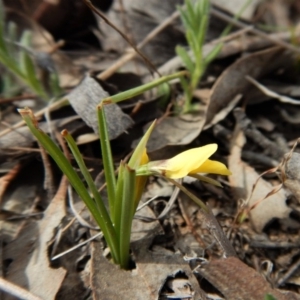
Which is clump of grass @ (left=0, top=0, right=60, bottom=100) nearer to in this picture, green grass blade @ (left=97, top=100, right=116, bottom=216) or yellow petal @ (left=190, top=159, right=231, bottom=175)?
green grass blade @ (left=97, top=100, right=116, bottom=216)

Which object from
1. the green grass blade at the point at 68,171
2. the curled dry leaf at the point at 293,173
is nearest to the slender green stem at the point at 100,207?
the green grass blade at the point at 68,171

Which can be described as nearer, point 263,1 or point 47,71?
point 47,71

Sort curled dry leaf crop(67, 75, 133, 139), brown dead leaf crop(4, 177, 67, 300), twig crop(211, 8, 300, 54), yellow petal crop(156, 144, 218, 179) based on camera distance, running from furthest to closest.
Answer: twig crop(211, 8, 300, 54), curled dry leaf crop(67, 75, 133, 139), brown dead leaf crop(4, 177, 67, 300), yellow petal crop(156, 144, 218, 179)

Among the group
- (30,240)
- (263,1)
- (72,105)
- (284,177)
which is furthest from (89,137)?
(263,1)

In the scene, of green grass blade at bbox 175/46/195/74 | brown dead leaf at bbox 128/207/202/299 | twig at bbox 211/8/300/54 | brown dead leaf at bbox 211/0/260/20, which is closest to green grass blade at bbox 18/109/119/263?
brown dead leaf at bbox 128/207/202/299

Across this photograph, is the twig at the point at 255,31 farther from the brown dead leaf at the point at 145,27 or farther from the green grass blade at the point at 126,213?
the green grass blade at the point at 126,213

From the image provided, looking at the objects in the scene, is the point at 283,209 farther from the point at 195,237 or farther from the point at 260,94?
the point at 260,94
